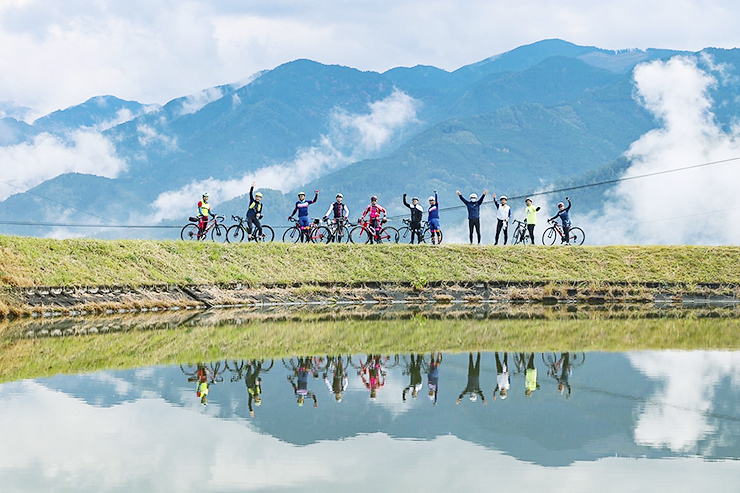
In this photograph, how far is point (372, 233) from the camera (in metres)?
44.2

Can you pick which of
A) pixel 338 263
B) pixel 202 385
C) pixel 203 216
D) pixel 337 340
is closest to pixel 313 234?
pixel 338 263

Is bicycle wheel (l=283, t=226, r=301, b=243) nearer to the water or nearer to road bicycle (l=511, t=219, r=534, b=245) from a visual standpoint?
road bicycle (l=511, t=219, r=534, b=245)

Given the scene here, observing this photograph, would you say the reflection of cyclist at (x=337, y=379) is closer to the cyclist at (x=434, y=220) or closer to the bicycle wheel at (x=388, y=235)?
the cyclist at (x=434, y=220)

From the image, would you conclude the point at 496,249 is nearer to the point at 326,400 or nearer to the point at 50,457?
the point at 326,400

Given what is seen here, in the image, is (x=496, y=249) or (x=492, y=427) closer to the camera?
(x=492, y=427)

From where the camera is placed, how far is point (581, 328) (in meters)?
28.8

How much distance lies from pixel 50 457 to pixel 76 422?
204 centimetres

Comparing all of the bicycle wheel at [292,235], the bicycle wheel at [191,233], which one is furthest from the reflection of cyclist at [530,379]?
the bicycle wheel at [191,233]

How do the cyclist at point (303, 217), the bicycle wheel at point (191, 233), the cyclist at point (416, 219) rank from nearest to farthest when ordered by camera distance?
1. the cyclist at point (303, 217)
2. the bicycle wheel at point (191, 233)
3. the cyclist at point (416, 219)

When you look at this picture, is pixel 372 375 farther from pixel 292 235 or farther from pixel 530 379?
pixel 292 235

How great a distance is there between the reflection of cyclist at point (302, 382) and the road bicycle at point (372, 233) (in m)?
22.6

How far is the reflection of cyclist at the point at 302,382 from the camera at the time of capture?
16.7 meters

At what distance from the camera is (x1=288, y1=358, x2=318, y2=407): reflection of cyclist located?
1673 cm

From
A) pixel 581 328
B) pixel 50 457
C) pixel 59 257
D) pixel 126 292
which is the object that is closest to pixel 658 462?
pixel 50 457
